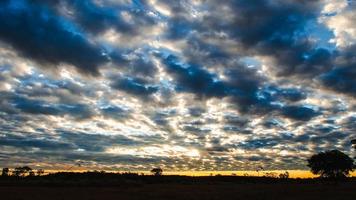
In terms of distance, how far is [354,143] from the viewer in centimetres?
13138

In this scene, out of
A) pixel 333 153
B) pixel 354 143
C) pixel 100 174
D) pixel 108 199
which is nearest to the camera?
pixel 108 199

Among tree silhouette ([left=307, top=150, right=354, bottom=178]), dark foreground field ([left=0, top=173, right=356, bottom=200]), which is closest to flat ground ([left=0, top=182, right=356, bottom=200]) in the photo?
dark foreground field ([left=0, top=173, right=356, bottom=200])

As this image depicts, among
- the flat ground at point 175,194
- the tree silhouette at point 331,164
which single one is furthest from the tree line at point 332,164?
the flat ground at point 175,194

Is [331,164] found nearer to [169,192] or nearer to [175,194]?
[169,192]

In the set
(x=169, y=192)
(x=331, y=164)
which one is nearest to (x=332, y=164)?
(x=331, y=164)

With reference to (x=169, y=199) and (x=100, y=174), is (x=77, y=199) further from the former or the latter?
(x=100, y=174)

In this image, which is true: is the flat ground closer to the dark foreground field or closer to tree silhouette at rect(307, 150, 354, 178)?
the dark foreground field

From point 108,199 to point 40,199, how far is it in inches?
391

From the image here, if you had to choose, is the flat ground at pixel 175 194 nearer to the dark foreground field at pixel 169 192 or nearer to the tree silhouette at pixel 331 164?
the dark foreground field at pixel 169 192

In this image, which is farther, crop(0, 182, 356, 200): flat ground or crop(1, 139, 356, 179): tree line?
crop(1, 139, 356, 179): tree line

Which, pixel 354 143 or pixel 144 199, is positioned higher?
pixel 354 143

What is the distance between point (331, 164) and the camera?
6043 inches

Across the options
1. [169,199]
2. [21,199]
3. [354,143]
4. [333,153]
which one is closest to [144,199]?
[169,199]

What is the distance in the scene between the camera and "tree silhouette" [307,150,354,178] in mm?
153125
